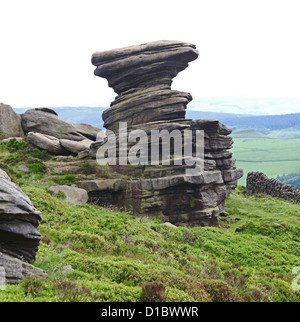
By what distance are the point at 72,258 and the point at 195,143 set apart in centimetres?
2263

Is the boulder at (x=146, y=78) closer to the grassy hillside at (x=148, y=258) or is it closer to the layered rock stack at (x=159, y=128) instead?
the layered rock stack at (x=159, y=128)

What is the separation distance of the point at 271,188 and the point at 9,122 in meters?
45.7

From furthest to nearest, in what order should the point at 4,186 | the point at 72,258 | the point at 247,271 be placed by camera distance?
the point at 247,271 < the point at 72,258 < the point at 4,186

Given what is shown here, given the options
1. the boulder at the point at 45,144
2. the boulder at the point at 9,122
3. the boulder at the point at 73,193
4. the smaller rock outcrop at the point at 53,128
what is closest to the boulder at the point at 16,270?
the boulder at the point at 73,193

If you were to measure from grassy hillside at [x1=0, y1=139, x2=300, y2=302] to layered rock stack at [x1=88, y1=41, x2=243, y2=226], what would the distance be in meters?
2.67

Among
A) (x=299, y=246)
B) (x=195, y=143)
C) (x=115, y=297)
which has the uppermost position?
(x=195, y=143)

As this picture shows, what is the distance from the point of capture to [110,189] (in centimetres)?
3170

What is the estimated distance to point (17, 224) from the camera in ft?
40.3

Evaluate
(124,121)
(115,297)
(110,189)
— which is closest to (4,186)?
(115,297)

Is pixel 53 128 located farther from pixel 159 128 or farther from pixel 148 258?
pixel 148 258

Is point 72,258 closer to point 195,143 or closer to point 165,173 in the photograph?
point 165,173

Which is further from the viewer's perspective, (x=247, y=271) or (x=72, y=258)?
(x=247, y=271)

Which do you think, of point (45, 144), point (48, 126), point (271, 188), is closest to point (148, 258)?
point (45, 144)
